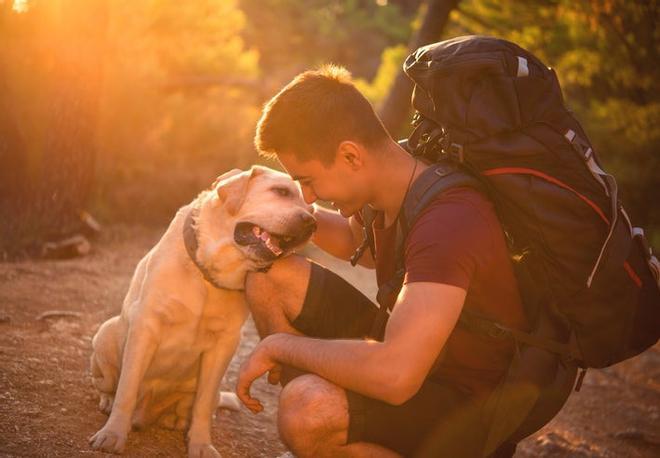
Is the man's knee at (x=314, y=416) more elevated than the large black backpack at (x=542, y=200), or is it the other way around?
the large black backpack at (x=542, y=200)

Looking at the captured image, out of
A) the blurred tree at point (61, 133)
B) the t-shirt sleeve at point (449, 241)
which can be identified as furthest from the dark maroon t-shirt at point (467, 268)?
the blurred tree at point (61, 133)

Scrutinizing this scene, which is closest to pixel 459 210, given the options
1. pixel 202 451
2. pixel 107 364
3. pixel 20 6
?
pixel 202 451

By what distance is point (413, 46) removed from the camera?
11.3m

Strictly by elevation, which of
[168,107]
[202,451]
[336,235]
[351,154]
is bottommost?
[168,107]

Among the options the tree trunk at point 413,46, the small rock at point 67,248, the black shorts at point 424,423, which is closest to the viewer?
the black shorts at point 424,423

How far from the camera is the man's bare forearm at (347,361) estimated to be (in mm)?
2547

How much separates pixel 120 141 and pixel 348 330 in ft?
25.6

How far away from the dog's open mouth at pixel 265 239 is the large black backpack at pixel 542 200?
2.66ft

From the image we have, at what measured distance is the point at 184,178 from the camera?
10320 millimetres

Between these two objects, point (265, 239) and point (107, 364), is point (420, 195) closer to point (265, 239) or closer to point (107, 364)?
point (265, 239)

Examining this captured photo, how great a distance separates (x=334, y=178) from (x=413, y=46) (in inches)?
342

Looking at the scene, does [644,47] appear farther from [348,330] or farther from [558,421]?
[348,330]

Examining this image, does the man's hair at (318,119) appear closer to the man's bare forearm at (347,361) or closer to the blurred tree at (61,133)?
the man's bare forearm at (347,361)

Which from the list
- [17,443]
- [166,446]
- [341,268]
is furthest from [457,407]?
[341,268]
